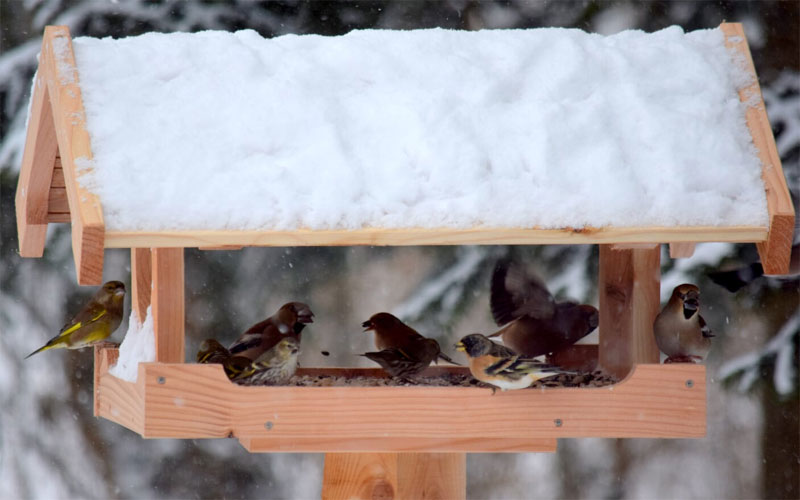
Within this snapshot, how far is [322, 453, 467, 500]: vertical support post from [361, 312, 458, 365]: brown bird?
0.39 metres

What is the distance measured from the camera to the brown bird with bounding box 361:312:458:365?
14.0 feet

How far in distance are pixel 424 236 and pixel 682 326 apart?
1.11 m

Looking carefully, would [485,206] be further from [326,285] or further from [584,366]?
[326,285]

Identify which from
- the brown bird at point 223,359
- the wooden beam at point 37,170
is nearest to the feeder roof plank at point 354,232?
the wooden beam at point 37,170

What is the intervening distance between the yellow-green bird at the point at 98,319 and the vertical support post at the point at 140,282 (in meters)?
0.43

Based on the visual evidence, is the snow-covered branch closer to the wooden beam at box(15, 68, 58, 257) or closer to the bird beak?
the bird beak

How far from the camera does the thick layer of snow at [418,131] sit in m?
3.40

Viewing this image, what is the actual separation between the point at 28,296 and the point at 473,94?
3.96m

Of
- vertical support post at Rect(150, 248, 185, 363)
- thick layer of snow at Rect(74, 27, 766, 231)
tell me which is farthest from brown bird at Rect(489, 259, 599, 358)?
vertical support post at Rect(150, 248, 185, 363)

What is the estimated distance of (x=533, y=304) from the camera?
455 centimetres

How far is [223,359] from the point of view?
13.4 feet

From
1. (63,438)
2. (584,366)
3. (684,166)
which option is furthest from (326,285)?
(684,166)

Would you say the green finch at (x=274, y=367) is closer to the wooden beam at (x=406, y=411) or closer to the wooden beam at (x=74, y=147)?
the wooden beam at (x=406, y=411)

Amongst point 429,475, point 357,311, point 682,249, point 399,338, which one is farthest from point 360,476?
point 357,311
